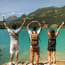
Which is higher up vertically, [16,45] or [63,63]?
[16,45]

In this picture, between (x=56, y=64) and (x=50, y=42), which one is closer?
(x=50, y=42)

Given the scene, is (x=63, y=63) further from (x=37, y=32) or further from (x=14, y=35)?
(x=14, y=35)

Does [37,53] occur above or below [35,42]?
below

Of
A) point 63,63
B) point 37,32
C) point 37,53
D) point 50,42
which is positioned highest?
point 37,32

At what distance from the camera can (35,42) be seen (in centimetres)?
600

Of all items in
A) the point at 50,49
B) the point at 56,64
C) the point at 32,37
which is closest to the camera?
the point at 32,37

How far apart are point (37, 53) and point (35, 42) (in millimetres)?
477

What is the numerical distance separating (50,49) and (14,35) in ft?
5.49

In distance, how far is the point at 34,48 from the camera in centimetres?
606

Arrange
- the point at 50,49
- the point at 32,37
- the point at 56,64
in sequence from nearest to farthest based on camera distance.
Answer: the point at 32,37 → the point at 50,49 → the point at 56,64

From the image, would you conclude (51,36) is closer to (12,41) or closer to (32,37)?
(32,37)

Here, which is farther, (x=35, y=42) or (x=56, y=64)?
(x=56, y=64)

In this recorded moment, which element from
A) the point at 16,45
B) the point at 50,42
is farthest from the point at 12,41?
the point at 50,42

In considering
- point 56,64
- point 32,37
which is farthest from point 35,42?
point 56,64
